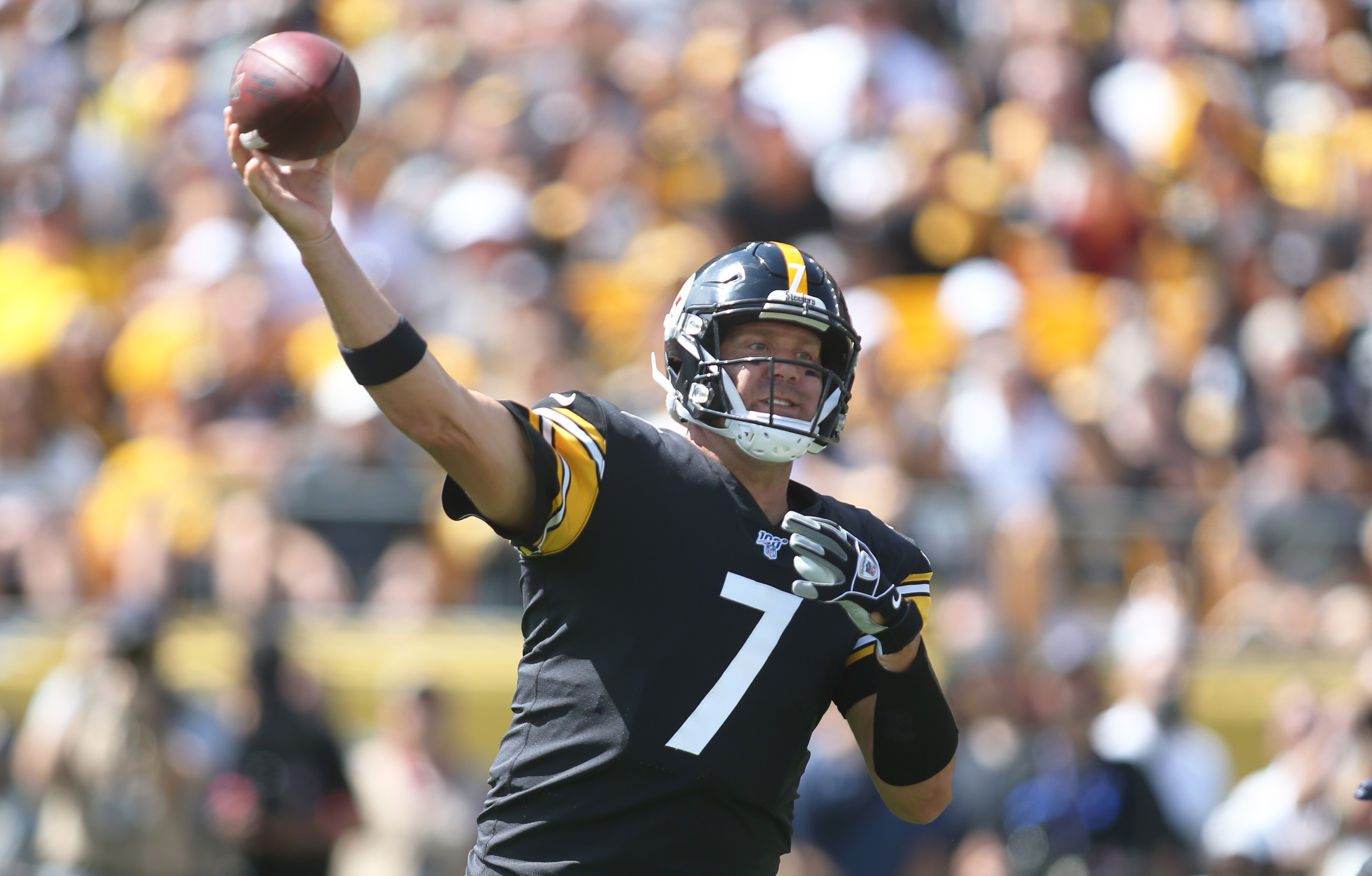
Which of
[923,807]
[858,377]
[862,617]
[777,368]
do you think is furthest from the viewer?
[858,377]

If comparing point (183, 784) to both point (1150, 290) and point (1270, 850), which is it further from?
point (1150, 290)

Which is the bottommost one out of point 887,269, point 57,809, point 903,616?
point 57,809

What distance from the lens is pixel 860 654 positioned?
13.5 ft

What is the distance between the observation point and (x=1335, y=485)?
9422mm

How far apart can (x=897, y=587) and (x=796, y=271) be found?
78cm

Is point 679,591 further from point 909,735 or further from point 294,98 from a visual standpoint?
point 294,98

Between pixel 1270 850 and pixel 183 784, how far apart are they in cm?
514

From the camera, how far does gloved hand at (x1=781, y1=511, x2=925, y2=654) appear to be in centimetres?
366

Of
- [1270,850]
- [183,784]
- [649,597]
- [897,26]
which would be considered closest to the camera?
[649,597]

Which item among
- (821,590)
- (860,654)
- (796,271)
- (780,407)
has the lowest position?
(860,654)

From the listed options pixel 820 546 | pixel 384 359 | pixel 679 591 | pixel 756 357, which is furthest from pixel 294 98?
pixel 820 546

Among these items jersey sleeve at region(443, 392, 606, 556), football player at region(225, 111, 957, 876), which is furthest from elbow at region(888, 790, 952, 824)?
jersey sleeve at region(443, 392, 606, 556)

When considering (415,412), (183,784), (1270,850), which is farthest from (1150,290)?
(415,412)

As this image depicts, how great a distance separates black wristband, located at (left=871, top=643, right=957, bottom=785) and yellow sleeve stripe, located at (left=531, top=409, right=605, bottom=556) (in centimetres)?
84
